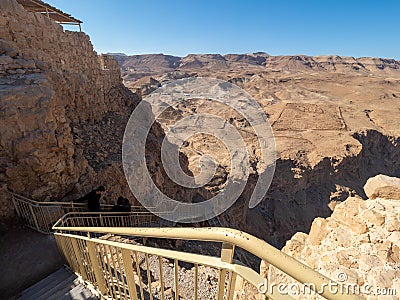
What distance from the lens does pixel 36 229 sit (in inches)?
229

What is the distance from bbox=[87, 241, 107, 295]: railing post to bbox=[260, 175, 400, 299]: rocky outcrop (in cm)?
231

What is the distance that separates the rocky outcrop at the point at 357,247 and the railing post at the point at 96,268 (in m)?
2.31

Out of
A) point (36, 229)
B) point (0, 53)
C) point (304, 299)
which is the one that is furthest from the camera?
point (0, 53)

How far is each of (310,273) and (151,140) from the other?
1316 centimetres

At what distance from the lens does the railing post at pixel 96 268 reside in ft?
9.84

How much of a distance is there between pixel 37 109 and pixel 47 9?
711 centimetres

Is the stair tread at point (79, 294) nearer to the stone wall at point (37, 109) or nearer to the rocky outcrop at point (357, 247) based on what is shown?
the rocky outcrop at point (357, 247)

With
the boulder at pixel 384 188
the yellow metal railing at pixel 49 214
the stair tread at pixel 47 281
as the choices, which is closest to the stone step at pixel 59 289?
the stair tread at pixel 47 281

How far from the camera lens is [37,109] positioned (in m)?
6.76

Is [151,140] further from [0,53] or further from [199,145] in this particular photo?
[199,145]

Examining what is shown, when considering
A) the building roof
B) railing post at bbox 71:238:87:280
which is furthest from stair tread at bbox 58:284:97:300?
the building roof

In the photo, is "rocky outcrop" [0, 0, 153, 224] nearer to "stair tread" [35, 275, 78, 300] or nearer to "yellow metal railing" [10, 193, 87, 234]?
"yellow metal railing" [10, 193, 87, 234]

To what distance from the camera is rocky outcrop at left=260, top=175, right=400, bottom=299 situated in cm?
271

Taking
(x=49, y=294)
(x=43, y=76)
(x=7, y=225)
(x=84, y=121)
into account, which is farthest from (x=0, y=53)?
(x=49, y=294)
